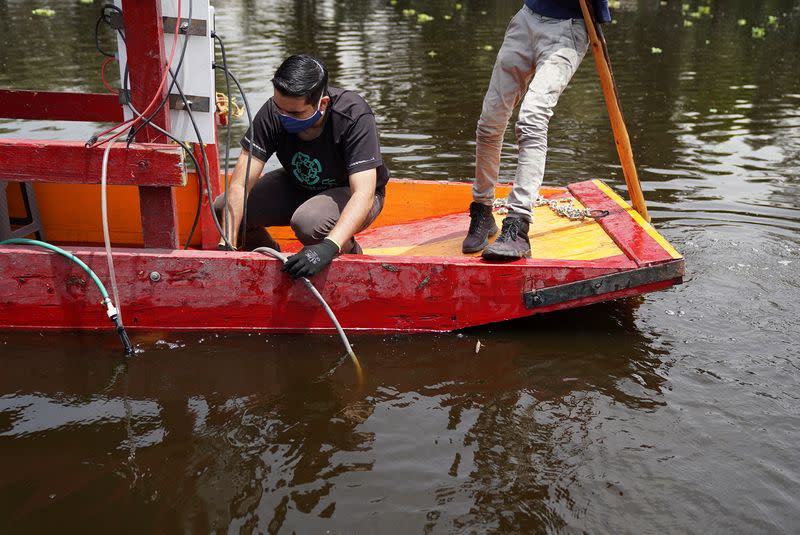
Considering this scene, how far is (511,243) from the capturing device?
4.35m

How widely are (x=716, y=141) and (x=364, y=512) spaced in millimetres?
8248

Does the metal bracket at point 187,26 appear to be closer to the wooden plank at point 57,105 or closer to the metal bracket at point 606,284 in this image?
the wooden plank at point 57,105

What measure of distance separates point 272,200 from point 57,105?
191cm

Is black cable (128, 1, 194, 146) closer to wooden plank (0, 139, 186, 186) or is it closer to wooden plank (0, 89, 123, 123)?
wooden plank (0, 139, 186, 186)

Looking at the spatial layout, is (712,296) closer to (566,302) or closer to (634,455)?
(566,302)

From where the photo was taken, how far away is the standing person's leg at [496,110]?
466 cm

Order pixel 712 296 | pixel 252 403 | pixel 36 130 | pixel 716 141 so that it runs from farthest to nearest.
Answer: pixel 716 141
pixel 36 130
pixel 712 296
pixel 252 403

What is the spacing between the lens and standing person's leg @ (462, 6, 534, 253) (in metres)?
4.66

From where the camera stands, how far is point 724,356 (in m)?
4.31

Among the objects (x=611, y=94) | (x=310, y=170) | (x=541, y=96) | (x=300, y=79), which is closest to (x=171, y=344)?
(x=310, y=170)

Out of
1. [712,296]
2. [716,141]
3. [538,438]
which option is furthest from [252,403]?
[716,141]

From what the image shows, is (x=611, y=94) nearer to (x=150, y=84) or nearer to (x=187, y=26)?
(x=187, y=26)

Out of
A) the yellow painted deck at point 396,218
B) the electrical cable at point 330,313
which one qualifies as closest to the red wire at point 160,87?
the electrical cable at point 330,313

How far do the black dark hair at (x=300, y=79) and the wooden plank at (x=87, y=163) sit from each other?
621mm
